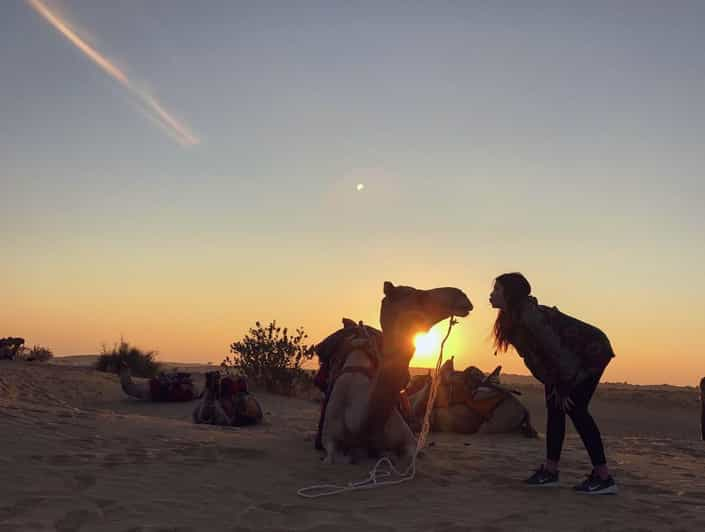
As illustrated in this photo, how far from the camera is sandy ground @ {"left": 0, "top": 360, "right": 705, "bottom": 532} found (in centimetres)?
472

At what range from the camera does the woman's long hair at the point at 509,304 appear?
6.41m

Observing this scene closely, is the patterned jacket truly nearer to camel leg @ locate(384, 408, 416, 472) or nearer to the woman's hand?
the woman's hand

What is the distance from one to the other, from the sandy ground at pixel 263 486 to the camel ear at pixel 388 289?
1607 mm

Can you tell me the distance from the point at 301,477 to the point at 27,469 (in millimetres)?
2216

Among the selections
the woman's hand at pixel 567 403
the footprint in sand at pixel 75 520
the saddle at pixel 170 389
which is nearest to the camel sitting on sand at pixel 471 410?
the saddle at pixel 170 389

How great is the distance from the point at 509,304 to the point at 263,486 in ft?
8.66

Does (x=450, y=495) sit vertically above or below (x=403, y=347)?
below

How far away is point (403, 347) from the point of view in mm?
5691

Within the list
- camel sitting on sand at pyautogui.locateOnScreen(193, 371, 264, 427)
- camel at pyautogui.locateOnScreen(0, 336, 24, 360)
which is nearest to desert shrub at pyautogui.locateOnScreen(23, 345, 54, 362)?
camel at pyautogui.locateOnScreen(0, 336, 24, 360)

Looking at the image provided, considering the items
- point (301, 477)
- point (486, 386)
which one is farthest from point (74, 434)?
point (486, 386)

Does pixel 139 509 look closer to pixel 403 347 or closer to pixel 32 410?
pixel 403 347

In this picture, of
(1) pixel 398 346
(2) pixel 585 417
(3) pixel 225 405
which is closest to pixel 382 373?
(1) pixel 398 346

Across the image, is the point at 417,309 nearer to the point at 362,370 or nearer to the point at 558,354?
the point at 558,354

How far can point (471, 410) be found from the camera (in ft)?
40.2
